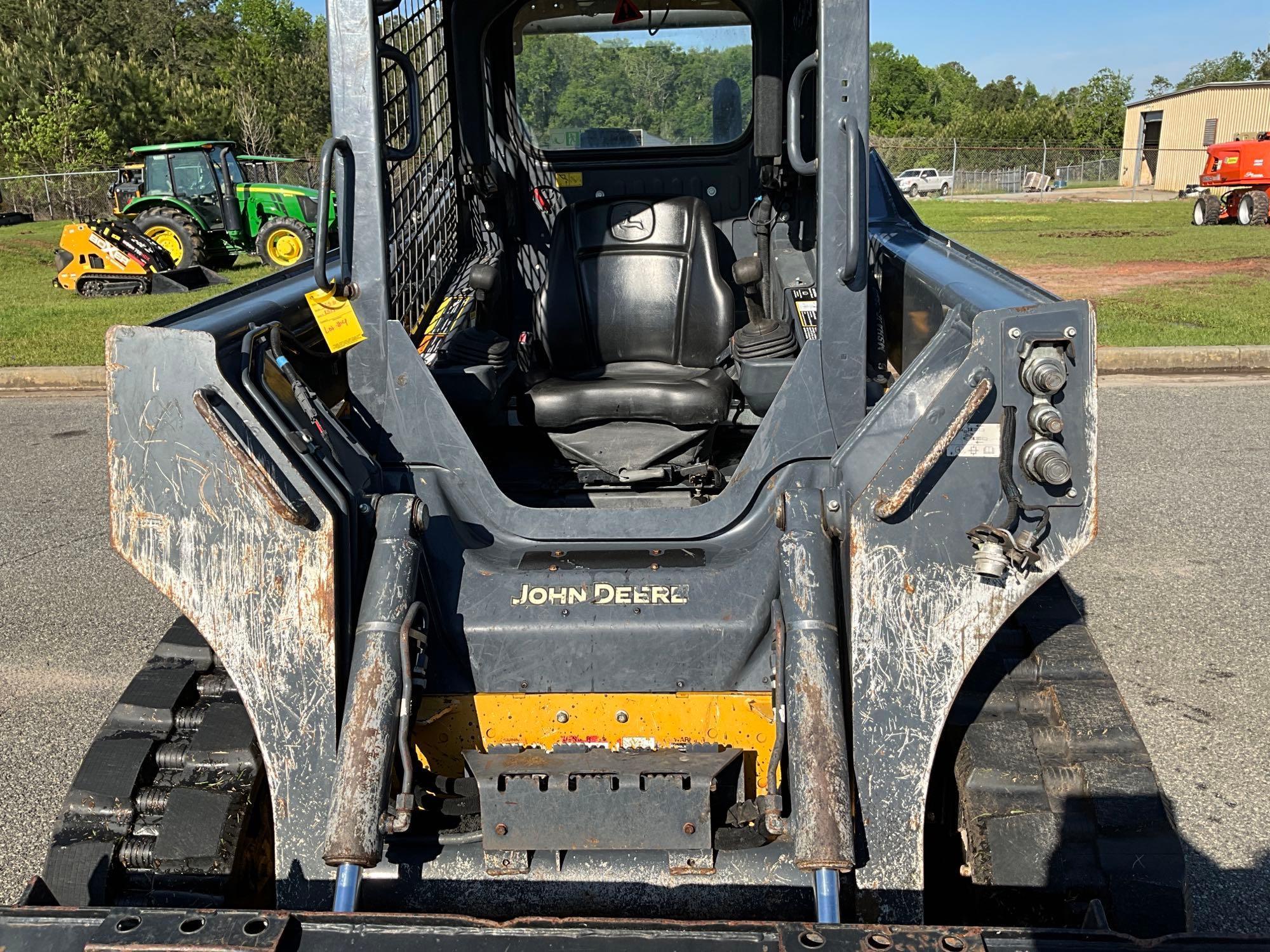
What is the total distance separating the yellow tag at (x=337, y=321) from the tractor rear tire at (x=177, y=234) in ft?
54.2

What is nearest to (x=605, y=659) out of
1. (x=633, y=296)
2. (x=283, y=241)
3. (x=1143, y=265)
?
(x=633, y=296)

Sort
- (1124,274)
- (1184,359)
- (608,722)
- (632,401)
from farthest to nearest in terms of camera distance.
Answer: (1124,274)
(1184,359)
(632,401)
(608,722)

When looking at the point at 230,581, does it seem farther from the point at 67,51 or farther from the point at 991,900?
the point at 67,51

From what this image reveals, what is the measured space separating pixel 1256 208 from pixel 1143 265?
32.4 ft

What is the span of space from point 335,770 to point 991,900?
138cm

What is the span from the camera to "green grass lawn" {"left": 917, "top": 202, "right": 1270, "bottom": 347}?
10906 mm

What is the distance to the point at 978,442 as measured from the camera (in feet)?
7.88

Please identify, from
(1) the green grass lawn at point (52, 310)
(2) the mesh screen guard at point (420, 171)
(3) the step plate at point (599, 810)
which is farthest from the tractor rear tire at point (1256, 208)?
(3) the step plate at point (599, 810)

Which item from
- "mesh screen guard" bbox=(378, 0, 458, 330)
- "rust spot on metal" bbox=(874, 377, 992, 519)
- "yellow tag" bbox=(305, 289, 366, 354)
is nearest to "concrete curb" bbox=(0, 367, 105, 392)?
"mesh screen guard" bbox=(378, 0, 458, 330)

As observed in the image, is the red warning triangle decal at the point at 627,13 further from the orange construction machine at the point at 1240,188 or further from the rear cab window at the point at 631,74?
the orange construction machine at the point at 1240,188

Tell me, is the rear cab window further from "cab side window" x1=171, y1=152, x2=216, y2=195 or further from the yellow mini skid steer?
"cab side window" x1=171, y1=152, x2=216, y2=195

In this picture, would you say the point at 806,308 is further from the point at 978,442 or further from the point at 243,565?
the point at 243,565

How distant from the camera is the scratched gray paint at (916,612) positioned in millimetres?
2391

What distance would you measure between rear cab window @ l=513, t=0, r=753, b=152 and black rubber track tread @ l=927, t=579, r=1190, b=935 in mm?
2724
